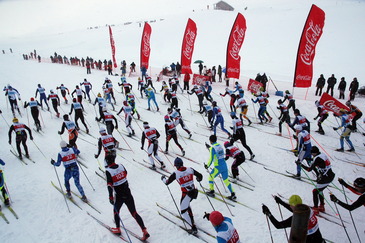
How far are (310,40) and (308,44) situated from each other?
247 mm

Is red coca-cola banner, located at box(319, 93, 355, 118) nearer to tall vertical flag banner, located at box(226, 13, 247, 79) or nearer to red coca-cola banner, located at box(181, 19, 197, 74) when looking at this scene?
tall vertical flag banner, located at box(226, 13, 247, 79)

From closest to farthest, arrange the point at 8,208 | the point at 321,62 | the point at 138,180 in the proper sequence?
the point at 8,208 → the point at 138,180 → the point at 321,62

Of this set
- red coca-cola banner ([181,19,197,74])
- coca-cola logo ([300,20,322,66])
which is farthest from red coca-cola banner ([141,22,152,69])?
coca-cola logo ([300,20,322,66])

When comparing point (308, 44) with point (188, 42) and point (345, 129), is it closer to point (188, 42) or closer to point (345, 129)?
point (345, 129)

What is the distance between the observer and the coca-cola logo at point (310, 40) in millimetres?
13656

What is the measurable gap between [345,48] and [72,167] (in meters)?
39.1

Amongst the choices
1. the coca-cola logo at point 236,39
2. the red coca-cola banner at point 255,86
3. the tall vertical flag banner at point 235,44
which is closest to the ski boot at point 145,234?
the red coca-cola banner at point 255,86

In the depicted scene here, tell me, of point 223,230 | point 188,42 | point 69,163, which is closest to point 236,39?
point 188,42

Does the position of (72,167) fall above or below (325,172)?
below

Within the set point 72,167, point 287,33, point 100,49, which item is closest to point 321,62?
point 287,33

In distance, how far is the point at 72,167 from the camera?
682 cm

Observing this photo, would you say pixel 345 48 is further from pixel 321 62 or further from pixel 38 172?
pixel 38 172

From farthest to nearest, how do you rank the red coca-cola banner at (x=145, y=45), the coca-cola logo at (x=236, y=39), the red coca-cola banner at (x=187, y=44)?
1. the red coca-cola banner at (x=145, y=45)
2. the red coca-cola banner at (x=187, y=44)
3. the coca-cola logo at (x=236, y=39)

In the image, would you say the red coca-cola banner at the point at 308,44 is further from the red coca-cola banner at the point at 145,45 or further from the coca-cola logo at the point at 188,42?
the red coca-cola banner at the point at 145,45
